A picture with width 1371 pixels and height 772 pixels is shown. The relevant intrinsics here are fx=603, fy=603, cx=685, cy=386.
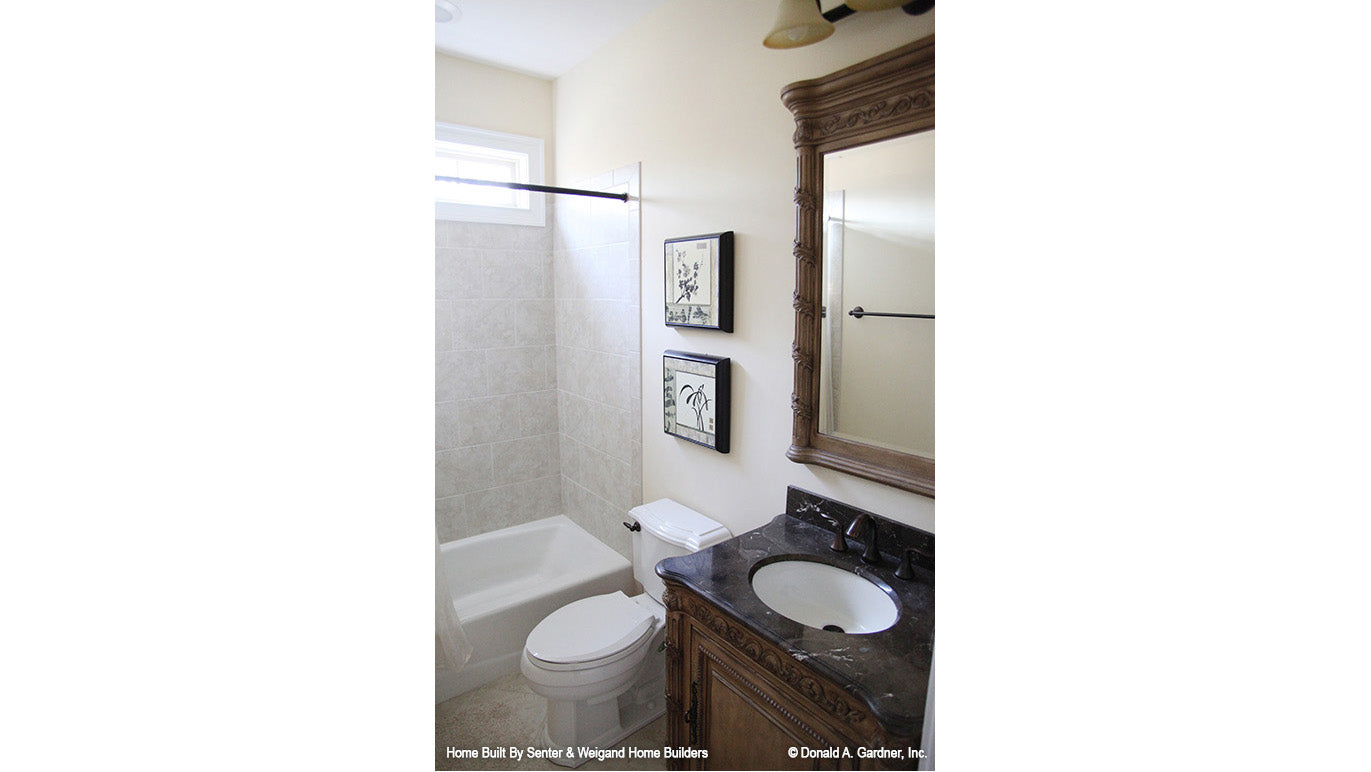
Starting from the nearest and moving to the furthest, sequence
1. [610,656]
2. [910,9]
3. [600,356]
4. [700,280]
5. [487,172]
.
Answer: [910,9] < [610,656] < [700,280] < [600,356] < [487,172]

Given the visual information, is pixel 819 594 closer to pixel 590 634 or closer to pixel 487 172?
pixel 590 634

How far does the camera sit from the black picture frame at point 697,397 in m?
1.86

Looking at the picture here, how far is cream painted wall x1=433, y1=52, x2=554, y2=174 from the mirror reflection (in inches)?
67.0

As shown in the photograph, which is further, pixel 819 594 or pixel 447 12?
pixel 447 12

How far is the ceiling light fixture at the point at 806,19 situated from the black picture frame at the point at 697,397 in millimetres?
865

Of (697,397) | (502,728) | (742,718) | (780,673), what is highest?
(697,397)

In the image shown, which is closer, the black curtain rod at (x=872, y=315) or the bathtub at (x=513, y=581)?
the black curtain rod at (x=872, y=315)

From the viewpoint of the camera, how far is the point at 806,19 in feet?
4.15

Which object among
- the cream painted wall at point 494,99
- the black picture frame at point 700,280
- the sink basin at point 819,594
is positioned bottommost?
the sink basin at point 819,594

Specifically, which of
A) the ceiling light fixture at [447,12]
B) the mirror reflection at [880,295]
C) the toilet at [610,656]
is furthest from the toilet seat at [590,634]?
the ceiling light fixture at [447,12]

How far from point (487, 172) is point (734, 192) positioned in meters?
1.39

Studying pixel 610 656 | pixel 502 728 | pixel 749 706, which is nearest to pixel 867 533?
pixel 749 706

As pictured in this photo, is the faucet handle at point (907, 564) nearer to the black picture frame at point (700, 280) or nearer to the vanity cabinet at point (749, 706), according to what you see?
the vanity cabinet at point (749, 706)
